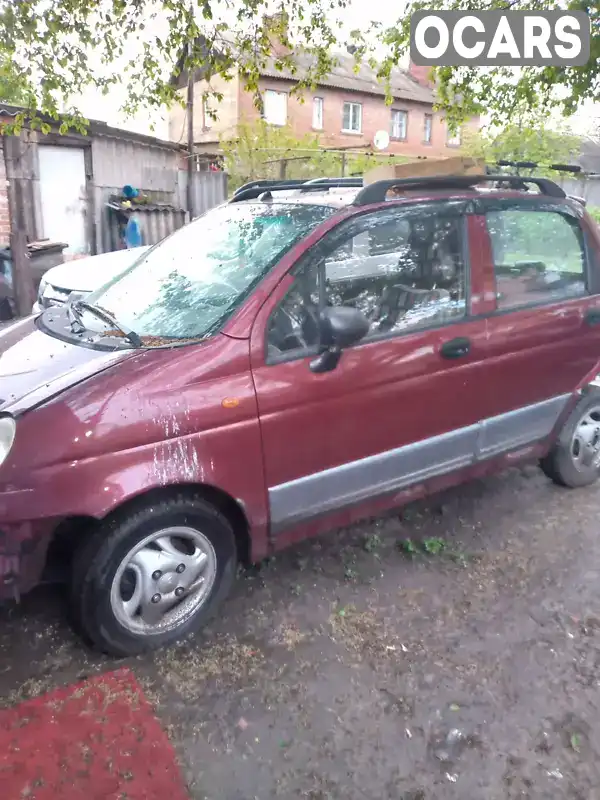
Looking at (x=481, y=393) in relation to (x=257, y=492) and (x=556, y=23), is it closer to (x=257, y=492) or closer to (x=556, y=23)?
(x=257, y=492)

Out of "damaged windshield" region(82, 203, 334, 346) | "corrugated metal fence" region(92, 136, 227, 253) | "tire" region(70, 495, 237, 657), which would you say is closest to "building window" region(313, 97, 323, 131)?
"corrugated metal fence" region(92, 136, 227, 253)

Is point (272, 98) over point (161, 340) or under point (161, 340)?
over

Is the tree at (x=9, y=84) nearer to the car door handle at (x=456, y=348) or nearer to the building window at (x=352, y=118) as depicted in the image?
the car door handle at (x=456, y=348)

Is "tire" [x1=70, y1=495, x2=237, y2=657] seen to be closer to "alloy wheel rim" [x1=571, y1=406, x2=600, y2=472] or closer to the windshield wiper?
the windshield wiper

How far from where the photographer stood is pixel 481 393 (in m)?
3.49

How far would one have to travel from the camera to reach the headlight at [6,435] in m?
2.31

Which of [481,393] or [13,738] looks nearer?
[13,738]

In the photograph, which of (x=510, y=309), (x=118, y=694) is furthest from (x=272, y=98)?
(x=118, y=694)

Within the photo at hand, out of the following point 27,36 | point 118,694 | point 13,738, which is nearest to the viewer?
point 13,738

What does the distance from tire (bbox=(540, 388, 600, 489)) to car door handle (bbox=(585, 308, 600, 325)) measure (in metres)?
0.47

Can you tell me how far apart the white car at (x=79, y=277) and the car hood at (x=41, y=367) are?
3163mm

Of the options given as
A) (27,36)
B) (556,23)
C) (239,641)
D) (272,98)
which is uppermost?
(272,98)

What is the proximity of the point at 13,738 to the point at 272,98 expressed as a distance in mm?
26965

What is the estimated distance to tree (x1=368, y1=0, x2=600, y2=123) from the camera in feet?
23.5
